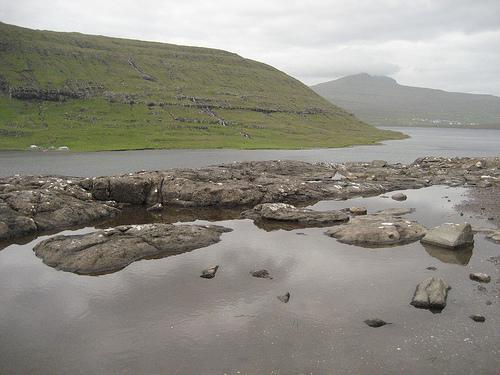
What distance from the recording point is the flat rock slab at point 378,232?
35688mm

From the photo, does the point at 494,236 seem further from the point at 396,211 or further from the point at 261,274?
the point at 261,274

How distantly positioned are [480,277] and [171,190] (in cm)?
3720

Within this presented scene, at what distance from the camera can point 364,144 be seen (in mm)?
171750

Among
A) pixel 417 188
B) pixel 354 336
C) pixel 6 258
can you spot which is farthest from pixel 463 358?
pixel 417 188

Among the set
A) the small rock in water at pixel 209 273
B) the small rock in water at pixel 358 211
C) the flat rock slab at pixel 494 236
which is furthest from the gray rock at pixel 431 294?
the small rock in water at pixel 358 211

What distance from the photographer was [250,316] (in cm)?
2278

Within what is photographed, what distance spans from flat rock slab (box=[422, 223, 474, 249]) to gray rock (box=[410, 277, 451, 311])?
883 centimetres

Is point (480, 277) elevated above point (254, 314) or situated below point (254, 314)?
above

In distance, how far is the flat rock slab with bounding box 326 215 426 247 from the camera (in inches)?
1405

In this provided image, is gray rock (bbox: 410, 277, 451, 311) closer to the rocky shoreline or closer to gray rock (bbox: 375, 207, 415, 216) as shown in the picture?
gray rock (bbox: 375, 207, 415, 216)

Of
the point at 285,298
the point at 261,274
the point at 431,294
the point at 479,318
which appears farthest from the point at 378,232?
Answer: the point at 285,298

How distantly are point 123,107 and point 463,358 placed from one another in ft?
549

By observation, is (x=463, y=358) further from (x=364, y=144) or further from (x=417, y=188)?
(x=364, y=144)

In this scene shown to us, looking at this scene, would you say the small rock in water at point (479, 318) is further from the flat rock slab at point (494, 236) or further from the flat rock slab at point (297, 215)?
the flat rock slab at point (297, 215)
